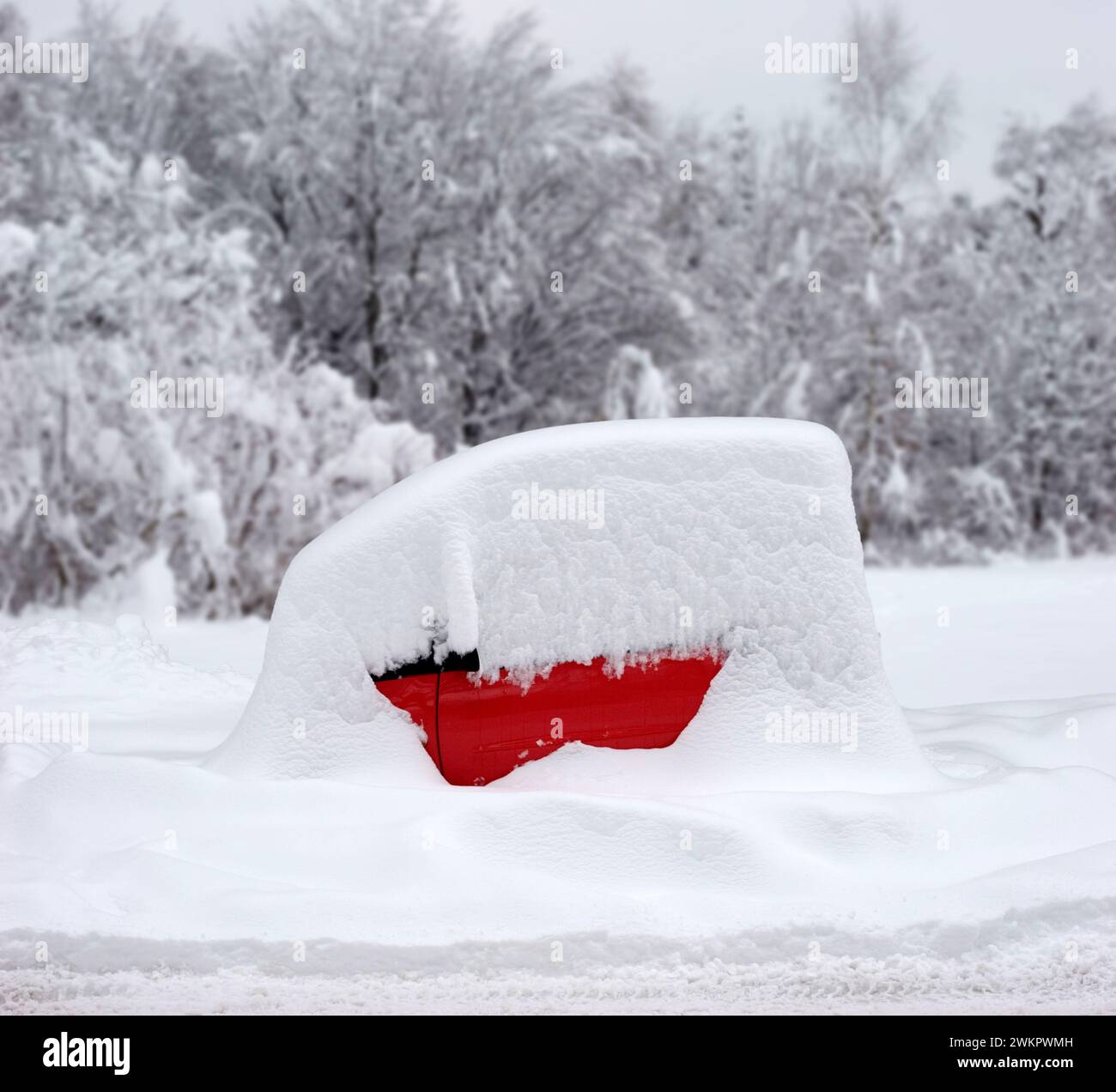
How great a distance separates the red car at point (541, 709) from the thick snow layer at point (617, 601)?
2.2 inches

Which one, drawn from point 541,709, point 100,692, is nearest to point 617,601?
point 541,709

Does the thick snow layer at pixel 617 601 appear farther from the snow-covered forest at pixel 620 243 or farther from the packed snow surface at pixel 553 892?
the snow-covered forest at pixel 620 243

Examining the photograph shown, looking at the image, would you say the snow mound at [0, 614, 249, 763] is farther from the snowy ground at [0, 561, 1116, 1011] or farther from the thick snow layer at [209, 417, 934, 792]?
the thick snow layer at [209, 417, 934, 792]

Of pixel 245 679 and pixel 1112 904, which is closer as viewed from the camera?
pixel 1112 904

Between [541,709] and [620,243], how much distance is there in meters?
16.9

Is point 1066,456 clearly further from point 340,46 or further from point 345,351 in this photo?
point 340,46

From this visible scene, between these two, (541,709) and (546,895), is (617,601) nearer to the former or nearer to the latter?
(541,709)

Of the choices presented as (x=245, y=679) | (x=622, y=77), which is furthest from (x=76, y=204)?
(x=245, y=679)

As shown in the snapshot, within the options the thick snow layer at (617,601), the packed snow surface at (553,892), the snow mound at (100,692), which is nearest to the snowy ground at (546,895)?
the packed snow surface at (553,892)

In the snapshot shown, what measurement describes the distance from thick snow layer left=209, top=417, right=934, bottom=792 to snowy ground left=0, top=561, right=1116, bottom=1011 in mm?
255

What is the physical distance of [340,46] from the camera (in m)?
20.2

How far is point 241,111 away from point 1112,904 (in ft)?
64.6

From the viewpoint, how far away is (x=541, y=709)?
489 centimetres

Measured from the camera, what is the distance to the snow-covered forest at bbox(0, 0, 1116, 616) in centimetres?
2019
